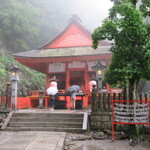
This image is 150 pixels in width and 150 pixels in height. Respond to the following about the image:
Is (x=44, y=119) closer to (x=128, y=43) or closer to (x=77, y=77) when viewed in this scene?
(x=128, y=43)

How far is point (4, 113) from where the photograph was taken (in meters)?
8.82

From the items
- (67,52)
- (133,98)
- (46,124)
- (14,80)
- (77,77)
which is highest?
(67,52)

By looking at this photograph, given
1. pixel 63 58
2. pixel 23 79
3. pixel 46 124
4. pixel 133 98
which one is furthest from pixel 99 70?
pixel 23 79

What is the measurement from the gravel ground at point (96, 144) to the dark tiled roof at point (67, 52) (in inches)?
300

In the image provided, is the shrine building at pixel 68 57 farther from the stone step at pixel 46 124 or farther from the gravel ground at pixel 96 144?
the gravel ground at pixel 96 144

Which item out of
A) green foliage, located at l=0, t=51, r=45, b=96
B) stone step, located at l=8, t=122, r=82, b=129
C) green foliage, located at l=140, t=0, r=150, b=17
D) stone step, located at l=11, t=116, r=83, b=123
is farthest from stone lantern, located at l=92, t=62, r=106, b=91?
green foliage, located at l=0, t=51, r=45, b=96

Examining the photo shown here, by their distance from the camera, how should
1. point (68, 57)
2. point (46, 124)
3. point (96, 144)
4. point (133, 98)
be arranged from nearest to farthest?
point (96, 144)
point (133, 98)
point (46, 124)
point (68, 57)

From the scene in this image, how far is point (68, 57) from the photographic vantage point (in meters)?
13.4

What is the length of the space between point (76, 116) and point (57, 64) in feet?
27.6

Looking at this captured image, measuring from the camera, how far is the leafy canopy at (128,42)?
5773mm

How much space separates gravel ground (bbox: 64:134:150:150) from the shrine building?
7.08m

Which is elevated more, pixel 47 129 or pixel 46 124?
pixel 46 124

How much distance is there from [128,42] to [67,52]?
27.8 ft

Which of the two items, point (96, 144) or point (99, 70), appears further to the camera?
point (99, 70)
